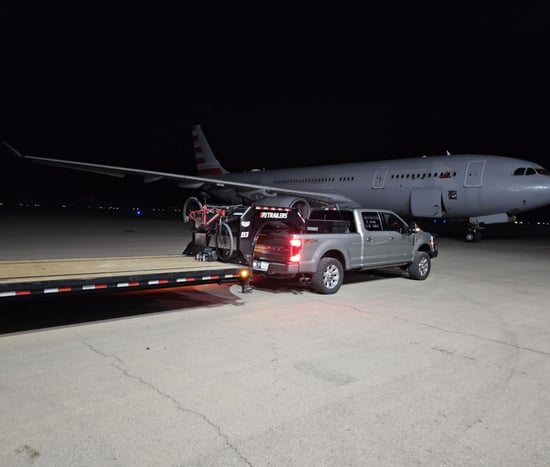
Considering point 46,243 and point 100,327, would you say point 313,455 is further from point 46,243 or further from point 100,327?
point 46,243

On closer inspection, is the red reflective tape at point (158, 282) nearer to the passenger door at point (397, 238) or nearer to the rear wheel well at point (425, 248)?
the passenger door at point (397, 238)

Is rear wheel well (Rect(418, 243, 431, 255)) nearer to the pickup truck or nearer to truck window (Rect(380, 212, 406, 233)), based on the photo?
the pickup truck

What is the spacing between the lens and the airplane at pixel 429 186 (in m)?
18.7

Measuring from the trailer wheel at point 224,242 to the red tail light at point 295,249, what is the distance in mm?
1163

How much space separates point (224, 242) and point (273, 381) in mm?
4419

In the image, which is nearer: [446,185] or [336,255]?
[336,255]

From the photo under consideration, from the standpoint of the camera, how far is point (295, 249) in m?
8.39

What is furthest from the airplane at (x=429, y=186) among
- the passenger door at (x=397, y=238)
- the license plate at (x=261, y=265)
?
the license plate at (x=261, y=265)

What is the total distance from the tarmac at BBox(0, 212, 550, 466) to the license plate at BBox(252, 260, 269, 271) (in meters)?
0.64

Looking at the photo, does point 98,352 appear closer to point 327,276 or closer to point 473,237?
point 327,276

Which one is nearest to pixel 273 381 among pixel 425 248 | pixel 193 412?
pixel 193 412

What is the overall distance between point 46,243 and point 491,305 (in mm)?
15270

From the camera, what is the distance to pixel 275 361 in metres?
5.26

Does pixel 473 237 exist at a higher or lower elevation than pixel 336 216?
lower
